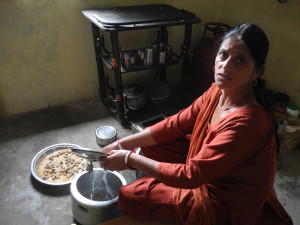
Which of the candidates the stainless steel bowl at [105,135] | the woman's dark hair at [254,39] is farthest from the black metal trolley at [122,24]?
the woman's dark hair at [254,39]

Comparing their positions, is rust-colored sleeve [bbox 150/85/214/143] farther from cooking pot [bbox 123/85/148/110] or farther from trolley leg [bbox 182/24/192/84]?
trolley leg [bbox 182/24/192/84]

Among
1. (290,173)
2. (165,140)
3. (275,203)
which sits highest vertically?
(165,140)

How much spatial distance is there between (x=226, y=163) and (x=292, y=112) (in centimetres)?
156

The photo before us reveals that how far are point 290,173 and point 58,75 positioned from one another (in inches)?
92.5

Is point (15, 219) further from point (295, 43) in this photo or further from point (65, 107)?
point (295, 43)

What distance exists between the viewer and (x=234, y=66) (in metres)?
1.16

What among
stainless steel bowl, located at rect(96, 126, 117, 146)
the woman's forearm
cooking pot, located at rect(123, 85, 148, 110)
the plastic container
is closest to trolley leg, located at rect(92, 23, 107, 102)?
cooking pot, located at rect(123, 85, 148, 110)

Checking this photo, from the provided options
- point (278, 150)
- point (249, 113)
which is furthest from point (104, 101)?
point (249, 113)

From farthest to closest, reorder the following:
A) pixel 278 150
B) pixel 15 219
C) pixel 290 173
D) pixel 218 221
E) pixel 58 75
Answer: pixel 58 75
pixel 278 150
pixel 290 173
pixel 15 219
pixel 218 221

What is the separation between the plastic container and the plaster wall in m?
0.17

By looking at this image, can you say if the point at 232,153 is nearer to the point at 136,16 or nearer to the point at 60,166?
the point at 60,166

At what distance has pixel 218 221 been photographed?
126cm

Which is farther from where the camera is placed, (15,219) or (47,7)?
(47,7)

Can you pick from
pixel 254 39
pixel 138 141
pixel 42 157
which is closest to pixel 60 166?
pixel 42 157
